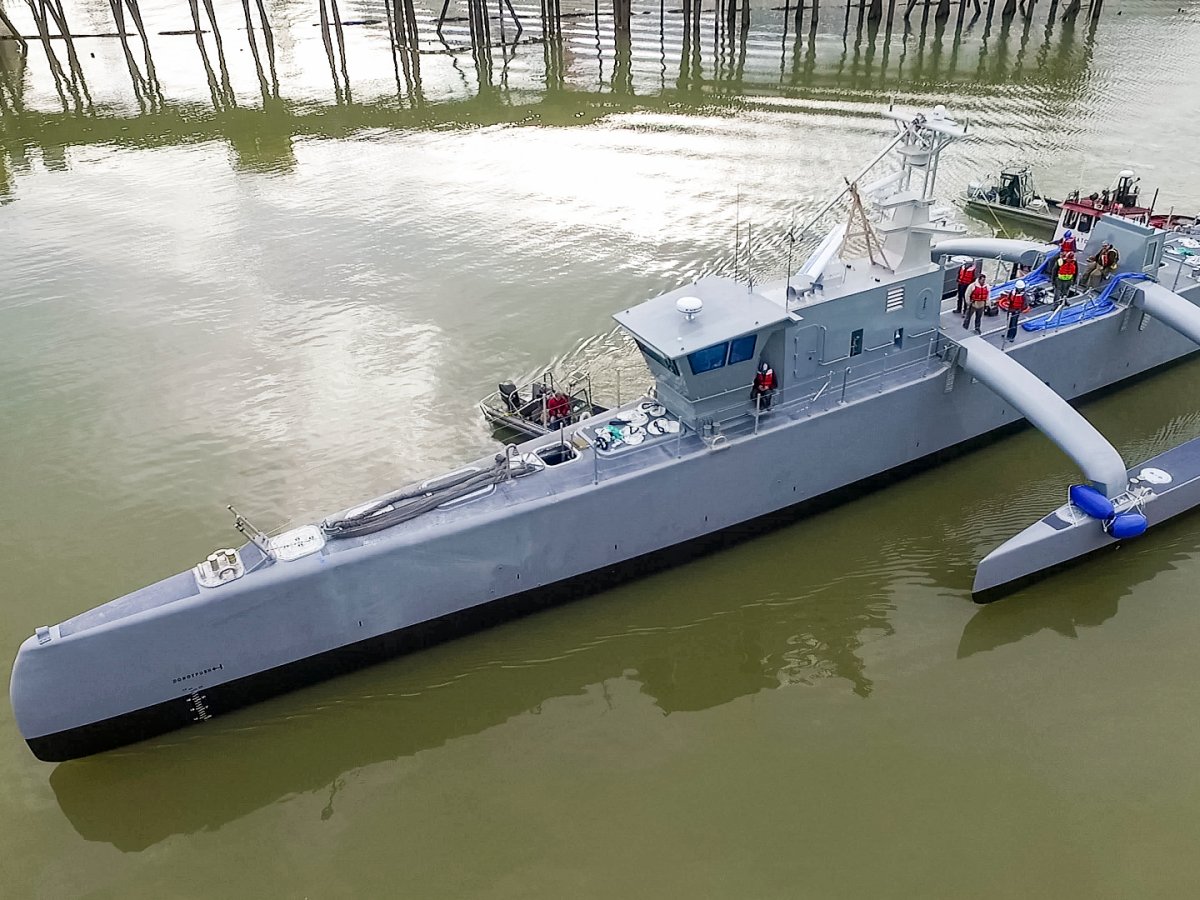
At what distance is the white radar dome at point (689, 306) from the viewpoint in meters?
14.9

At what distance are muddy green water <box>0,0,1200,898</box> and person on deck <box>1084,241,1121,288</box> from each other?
3202 mm

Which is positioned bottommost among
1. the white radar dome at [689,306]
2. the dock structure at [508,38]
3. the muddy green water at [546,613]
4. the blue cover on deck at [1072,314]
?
the muddy green water at [546,613]

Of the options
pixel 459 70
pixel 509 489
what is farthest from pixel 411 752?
pixel 459 70

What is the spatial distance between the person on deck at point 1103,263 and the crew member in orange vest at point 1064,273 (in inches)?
11.5

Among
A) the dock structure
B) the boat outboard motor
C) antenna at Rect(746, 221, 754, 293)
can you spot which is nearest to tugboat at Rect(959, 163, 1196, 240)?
antenna at Rect(746, 221, 754, 293)

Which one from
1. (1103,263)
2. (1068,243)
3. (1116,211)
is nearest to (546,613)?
(1068,243)

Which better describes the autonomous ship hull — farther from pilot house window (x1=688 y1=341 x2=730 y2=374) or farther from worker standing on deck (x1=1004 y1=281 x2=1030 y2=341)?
pilot house window (x1=688 y1=341 x2=730 y2=374)

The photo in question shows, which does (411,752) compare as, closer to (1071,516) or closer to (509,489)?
(509,489)

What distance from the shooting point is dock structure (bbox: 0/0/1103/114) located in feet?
166

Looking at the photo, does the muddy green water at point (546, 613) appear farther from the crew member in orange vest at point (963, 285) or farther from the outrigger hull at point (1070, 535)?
the crew member in orange vest at point (963, 285)

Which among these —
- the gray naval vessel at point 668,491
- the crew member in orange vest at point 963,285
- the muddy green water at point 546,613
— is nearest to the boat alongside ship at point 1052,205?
the muddy green water at point 546,613

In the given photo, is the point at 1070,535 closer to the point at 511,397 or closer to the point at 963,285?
the point at 963,285

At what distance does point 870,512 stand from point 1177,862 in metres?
8.01

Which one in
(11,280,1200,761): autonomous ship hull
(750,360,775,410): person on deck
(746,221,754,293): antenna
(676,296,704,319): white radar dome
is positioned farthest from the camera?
(746,221,754,293): antenna
